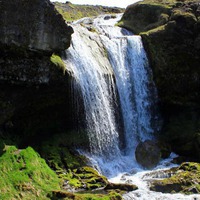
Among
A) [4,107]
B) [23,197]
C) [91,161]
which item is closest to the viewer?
[23,197]

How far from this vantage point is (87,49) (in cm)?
3625

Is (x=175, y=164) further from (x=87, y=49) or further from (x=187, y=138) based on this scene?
(x=87, y=49)

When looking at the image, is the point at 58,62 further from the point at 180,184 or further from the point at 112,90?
the point at 180,184

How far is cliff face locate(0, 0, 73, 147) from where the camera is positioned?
2811 centimetres

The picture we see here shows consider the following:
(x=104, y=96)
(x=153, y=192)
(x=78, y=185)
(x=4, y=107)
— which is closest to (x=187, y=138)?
(x=104, y=96)

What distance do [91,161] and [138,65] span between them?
1340 cm

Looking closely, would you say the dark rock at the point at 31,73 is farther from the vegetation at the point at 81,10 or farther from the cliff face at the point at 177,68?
the vegetation at the point at 81,10

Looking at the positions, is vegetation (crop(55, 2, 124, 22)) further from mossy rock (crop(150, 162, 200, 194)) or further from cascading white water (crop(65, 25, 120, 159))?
mossy rock (crop(150, 162, 200, 194))

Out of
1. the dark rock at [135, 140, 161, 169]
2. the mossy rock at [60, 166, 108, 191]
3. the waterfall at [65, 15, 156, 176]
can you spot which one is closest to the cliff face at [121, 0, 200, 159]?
the waterfall at [65, 15, 156, 176]

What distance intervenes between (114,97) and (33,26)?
427 inches

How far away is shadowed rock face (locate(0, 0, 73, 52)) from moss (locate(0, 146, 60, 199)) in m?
8.07

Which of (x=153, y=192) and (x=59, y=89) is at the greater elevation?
(x=59, y=89)

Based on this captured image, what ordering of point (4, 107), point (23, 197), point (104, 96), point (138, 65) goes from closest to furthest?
point (23, 197) → point (4, 107) → point (104, 96) → point (138, 65)

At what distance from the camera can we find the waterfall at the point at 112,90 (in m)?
32.8
